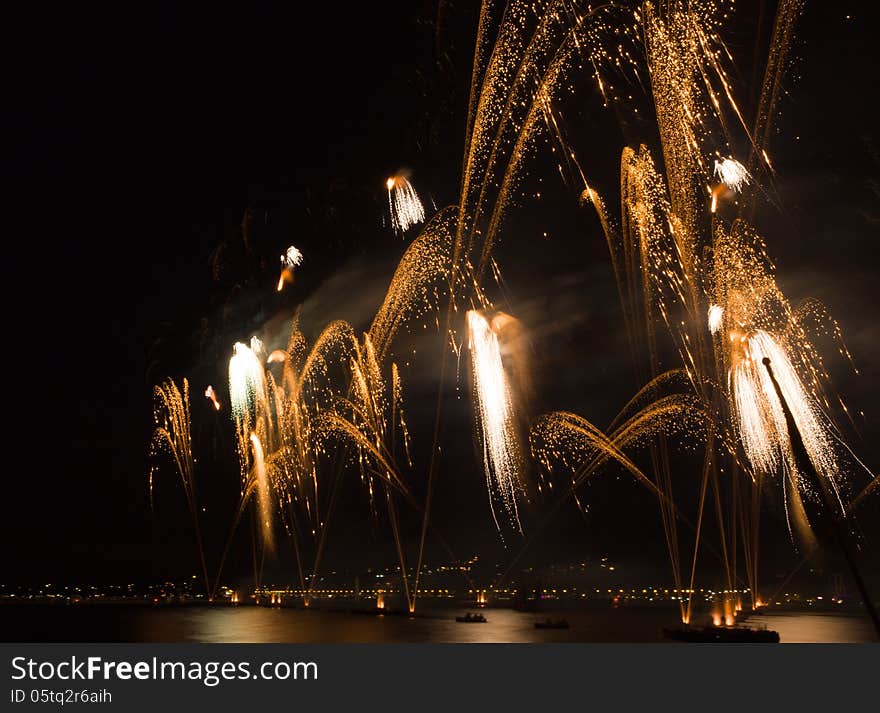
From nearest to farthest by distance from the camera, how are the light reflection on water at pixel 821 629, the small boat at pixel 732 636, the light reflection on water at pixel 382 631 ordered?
1. the small boat at pixel 732 636
2. the light reflection on water at pixel 821 629
3. the light reflection on water at pixel 382 631

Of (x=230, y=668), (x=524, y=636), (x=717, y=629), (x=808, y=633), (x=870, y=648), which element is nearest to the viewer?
(x=870, y=648)

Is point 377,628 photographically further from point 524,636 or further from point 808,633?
point 808,633

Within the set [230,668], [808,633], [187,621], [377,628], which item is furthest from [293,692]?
[187,621]

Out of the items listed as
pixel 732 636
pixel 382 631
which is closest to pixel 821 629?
pixel 732 636

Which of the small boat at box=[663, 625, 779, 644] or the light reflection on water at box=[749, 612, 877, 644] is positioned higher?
the small boat at box=[663, 625, 779, 644]

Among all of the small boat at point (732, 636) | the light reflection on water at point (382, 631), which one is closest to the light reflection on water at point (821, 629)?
the light reflection on water at point (382, 631)

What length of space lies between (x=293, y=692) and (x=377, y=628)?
5118 cm

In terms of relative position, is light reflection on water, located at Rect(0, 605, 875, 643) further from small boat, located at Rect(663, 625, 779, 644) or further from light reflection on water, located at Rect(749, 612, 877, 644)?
small boat, located at Rect(663, 625, 779, 644)

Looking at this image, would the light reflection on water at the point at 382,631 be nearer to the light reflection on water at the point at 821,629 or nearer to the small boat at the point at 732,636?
the light reflection on water at the point at 821,629

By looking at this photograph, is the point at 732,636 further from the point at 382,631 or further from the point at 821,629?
the point at 821,629

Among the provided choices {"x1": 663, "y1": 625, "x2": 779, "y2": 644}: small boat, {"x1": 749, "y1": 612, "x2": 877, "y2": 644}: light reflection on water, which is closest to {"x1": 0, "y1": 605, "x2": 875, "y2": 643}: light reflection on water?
{"x1": 749, "y1": 612, "x2": 877, "y2": 644}: light reflection on water

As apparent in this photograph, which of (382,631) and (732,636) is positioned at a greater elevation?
(732,636)

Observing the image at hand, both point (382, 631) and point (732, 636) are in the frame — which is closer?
point (732, 636)

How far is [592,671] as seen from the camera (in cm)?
1335
